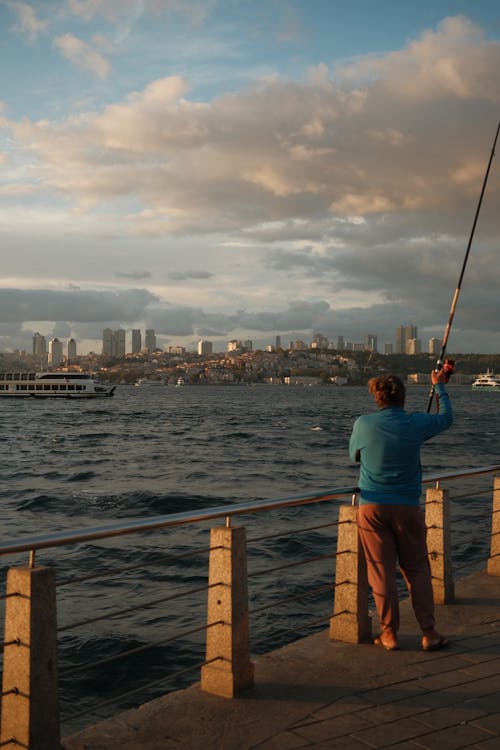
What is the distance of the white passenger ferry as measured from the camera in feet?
372

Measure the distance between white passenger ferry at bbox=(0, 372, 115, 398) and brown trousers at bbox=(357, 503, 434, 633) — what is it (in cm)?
11122

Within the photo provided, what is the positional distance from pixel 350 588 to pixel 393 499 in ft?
2.60

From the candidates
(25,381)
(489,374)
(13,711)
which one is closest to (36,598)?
(13,711)

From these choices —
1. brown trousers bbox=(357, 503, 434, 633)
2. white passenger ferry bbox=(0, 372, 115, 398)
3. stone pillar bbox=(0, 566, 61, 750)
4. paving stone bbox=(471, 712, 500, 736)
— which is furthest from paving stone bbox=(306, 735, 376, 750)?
white passenger ferry bbox=(0, 372, 115, 398)

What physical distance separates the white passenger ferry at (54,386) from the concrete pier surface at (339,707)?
111 m

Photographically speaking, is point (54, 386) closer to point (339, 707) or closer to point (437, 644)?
point (437, 644)

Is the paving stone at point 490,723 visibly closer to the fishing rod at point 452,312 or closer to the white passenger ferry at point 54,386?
the fishing rod at point 452,312

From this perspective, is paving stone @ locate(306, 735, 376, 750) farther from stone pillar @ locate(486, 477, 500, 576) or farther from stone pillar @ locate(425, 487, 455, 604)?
stone pillar @ locate(486, 477, 500, 576)

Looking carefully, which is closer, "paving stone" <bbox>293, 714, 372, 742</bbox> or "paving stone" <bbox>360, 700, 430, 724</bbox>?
"paving stone" <bbox>293, 714, 372, 742</bbox>

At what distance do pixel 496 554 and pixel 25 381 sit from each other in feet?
378

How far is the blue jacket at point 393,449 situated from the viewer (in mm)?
4629

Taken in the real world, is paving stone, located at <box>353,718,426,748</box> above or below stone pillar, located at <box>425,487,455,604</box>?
below

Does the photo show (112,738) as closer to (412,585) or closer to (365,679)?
(365,679)

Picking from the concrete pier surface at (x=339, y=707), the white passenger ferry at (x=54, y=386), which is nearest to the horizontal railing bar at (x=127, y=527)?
the concrete pier surface at (x=339, y=707)
